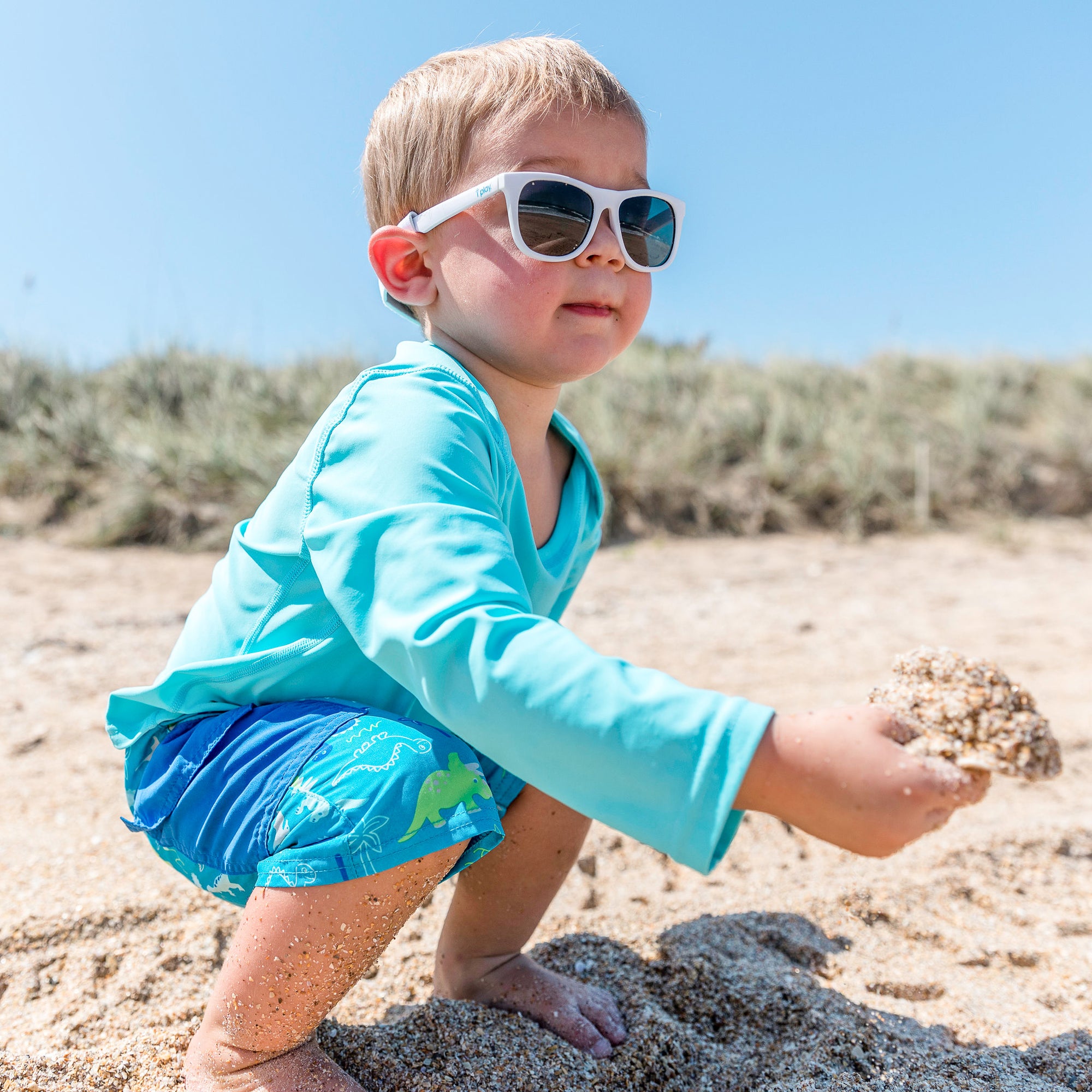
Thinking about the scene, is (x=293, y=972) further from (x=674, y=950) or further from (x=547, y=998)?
(x=674, y=950)

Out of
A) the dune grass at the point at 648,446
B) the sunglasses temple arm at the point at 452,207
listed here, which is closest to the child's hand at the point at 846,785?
the sunglasses temple arm at the point at 452,207

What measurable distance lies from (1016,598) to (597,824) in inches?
127

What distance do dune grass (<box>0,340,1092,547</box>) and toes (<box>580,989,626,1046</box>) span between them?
15.0ft

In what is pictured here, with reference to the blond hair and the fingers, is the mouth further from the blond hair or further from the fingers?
the fingers

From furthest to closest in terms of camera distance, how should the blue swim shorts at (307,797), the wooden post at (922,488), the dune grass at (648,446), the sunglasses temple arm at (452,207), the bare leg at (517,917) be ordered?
1. the wooden post at (922,488)
2. the dune grass at (648,446)
3. the bare leg at (517,917)
4. the sunglasses temple arm at (452,207)
5. the blue swim shorts at (307,797)

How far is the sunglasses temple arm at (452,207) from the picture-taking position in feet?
4.45

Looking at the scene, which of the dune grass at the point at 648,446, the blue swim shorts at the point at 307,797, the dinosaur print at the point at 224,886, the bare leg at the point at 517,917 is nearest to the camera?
the blue swim shorts at the point at 307,797

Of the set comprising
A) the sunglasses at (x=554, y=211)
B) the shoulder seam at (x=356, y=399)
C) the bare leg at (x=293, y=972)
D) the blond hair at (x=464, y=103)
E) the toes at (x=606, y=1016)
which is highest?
the blond hair at (x=464, y=103)

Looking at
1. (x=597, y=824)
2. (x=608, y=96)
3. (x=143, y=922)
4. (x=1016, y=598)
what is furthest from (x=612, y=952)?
(x=1016, y=598)

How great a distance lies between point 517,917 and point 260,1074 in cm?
47

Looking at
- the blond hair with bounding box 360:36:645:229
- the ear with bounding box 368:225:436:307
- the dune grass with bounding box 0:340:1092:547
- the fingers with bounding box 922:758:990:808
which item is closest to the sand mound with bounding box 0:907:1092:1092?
the fingers with bounding box 922:758:990:808

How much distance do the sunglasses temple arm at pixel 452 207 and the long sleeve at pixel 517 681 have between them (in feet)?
1.66

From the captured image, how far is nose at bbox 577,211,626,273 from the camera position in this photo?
1.37 meters

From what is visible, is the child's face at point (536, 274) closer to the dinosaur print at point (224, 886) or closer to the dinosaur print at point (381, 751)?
the dinosaur print at point (381, 751)
